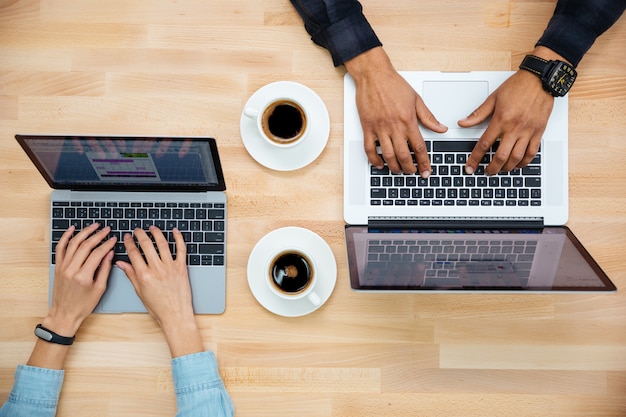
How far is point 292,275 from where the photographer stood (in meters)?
1.03

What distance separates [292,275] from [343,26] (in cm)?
50

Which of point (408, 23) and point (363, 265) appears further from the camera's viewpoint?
point (408, 23)

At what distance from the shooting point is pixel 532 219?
1009mm

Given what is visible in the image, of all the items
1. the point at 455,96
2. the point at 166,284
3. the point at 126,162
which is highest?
the point at 455,96

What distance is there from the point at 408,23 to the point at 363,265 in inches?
20.3

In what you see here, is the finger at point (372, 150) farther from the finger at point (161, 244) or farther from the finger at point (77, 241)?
the finger at point (77, 241)

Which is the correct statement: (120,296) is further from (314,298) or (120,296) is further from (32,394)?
(314,298)

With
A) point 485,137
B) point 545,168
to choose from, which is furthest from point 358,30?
point 545,168

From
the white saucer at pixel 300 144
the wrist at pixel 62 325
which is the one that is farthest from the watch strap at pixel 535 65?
the wrist at pixel 62 325

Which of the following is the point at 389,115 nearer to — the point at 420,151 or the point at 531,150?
the point at 420,151

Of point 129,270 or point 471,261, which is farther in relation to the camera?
point 129,270

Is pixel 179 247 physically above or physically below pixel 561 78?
below

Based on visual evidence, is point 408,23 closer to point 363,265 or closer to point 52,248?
point 363,265

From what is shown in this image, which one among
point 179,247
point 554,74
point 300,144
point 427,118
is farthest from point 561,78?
point 179,247
